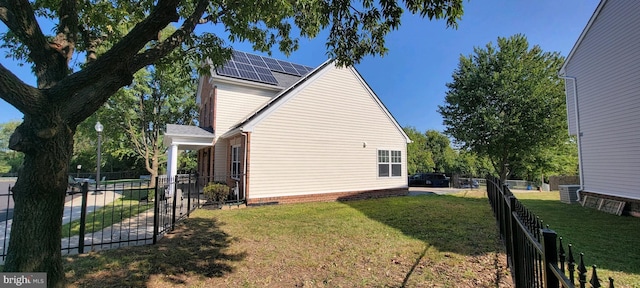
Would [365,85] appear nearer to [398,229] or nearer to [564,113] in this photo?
[398,229]

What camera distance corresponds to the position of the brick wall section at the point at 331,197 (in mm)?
11474

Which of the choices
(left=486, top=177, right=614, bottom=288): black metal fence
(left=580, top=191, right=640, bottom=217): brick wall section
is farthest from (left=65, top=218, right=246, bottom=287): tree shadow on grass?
(left=580, top=191, right=640, bottom=217): brick wall section

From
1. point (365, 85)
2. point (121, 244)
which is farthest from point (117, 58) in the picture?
point (365, 85)

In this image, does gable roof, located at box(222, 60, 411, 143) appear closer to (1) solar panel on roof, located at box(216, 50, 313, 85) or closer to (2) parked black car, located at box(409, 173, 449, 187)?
(1) solar panel on roof, located at box(216, 50, 313, 85)

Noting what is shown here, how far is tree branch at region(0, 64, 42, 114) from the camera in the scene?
2818mm

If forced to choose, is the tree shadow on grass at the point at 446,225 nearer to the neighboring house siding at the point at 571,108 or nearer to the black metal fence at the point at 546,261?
the black metal fence at the point at 546,261

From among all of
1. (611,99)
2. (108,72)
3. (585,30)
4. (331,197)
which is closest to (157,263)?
(108,72)

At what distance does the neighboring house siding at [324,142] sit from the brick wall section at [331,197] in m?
0.19

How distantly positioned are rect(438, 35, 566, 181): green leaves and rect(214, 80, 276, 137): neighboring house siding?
14.6 metres

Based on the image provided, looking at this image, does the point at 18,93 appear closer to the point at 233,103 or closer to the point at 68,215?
the point at 68,215

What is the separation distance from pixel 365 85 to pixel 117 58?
12702 mm

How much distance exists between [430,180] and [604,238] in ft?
73.3

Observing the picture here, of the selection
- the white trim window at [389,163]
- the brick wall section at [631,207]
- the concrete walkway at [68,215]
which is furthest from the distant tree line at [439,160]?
the concrete walkway at [68,215]

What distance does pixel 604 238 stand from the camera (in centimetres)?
683
